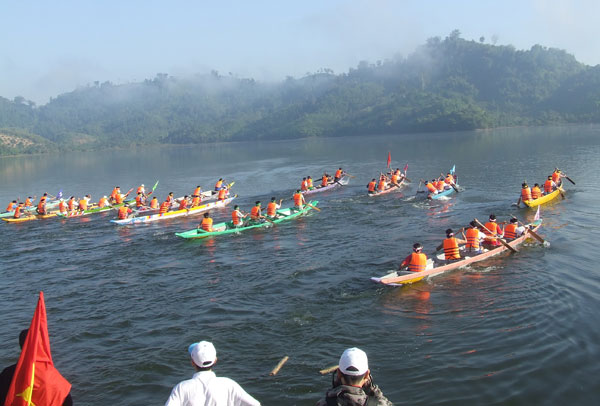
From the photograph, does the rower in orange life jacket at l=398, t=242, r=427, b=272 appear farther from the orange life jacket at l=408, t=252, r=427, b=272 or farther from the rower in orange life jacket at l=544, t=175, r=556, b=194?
the rower in orange life jacket at l=544, t=175, r=556, b=194

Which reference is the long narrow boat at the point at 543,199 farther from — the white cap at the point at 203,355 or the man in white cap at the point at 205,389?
the white cap at the point at 203,355

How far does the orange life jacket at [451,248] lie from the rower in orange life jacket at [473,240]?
139cm

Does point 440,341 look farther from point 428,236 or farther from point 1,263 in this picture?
point 1,263

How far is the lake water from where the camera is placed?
1116 cm

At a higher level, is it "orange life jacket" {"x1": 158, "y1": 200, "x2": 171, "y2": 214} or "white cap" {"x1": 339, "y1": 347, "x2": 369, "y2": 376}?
"white cap" {"x1": 339, "y1": 347, "x2": 369, "y2": 376}

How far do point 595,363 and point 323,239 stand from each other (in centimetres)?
1445

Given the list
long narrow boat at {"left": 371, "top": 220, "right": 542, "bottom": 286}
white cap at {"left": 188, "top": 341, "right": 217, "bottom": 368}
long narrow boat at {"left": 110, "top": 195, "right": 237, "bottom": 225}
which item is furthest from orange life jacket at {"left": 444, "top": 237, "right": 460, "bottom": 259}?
long narrow boat at {"left": 110, "top": 195, "right": 237, "bottom": 225}

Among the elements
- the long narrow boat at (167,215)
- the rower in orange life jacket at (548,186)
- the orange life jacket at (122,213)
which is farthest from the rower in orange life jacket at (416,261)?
the orange life jacket at (122,213)

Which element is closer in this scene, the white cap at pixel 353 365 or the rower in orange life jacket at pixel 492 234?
the white cap at pixel 353 365

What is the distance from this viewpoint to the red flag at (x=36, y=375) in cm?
548

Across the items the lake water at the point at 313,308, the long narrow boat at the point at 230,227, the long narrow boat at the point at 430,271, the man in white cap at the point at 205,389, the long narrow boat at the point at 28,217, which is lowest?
the lake water at the point at 313,308

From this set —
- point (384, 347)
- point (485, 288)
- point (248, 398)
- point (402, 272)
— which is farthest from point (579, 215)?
point (248, 398)

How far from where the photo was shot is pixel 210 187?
5369 centimetres

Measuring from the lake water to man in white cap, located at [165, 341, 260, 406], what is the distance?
5220 millimetres
